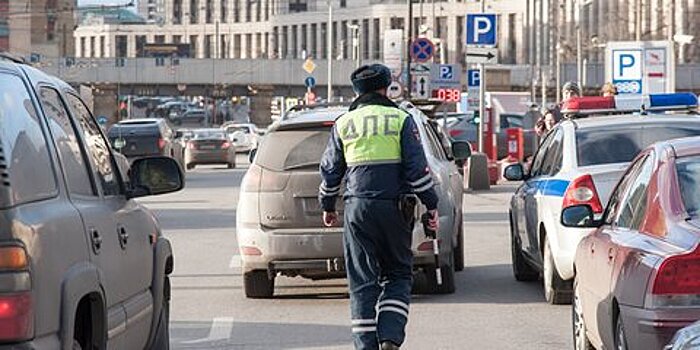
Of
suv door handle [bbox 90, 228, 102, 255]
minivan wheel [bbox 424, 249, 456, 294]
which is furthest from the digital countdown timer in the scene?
suv door handle [bbox 90, 228, 102, 255]

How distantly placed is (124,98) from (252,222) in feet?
432

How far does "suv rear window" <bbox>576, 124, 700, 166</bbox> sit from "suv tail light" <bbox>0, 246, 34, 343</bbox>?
8379 mm

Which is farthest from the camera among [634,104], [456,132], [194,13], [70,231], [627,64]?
[194,13]

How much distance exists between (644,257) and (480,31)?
27.3m

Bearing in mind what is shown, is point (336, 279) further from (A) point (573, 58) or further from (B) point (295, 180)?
(A) point (573, 58)

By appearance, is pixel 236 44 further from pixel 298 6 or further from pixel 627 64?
pixel 627 64

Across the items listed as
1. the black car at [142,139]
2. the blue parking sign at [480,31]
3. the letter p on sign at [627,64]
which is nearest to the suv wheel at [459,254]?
the blue parking sign at [480,31]

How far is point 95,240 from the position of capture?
740 cm

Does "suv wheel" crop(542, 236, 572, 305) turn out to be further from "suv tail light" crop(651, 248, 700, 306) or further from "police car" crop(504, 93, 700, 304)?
"suv tail light" crop(651, 248, 700, 306)

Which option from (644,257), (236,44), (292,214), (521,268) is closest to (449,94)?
(521,268)

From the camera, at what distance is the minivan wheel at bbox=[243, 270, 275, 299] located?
14.9 metres

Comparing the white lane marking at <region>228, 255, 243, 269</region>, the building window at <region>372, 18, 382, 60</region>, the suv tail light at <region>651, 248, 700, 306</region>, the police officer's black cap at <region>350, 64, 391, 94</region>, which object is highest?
the building window at <region>372, 18, 382, 60</region>

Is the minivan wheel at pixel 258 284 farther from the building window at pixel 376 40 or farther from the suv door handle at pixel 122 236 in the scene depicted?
the building window at pixel 376 40

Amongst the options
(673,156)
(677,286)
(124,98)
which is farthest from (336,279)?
(124,98)
